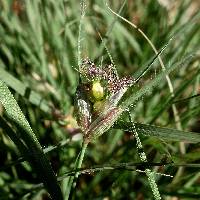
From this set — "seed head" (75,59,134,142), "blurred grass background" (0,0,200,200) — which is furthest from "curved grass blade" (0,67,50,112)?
"seed head" (75,59,134,142)

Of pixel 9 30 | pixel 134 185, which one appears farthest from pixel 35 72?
pixel 134 185

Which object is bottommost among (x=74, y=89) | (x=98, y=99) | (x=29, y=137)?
(x=29, y=137)

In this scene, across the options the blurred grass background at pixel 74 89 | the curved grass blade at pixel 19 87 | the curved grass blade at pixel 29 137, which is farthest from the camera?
the blurred grass background at pixel 74 89

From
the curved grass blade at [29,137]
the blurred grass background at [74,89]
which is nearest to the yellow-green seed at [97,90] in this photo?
the curved grass blade at [29,137]

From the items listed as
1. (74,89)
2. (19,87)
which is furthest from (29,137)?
(74,89)

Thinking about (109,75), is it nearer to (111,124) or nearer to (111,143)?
(111,124)

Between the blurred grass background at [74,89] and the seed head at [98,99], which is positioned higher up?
the blurred grass background at [74,89]

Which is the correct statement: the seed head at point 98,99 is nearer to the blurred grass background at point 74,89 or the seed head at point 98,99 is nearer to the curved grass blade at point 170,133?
the curved grass blade at point 170,133

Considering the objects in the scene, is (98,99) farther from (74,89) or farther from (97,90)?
(74,89)
